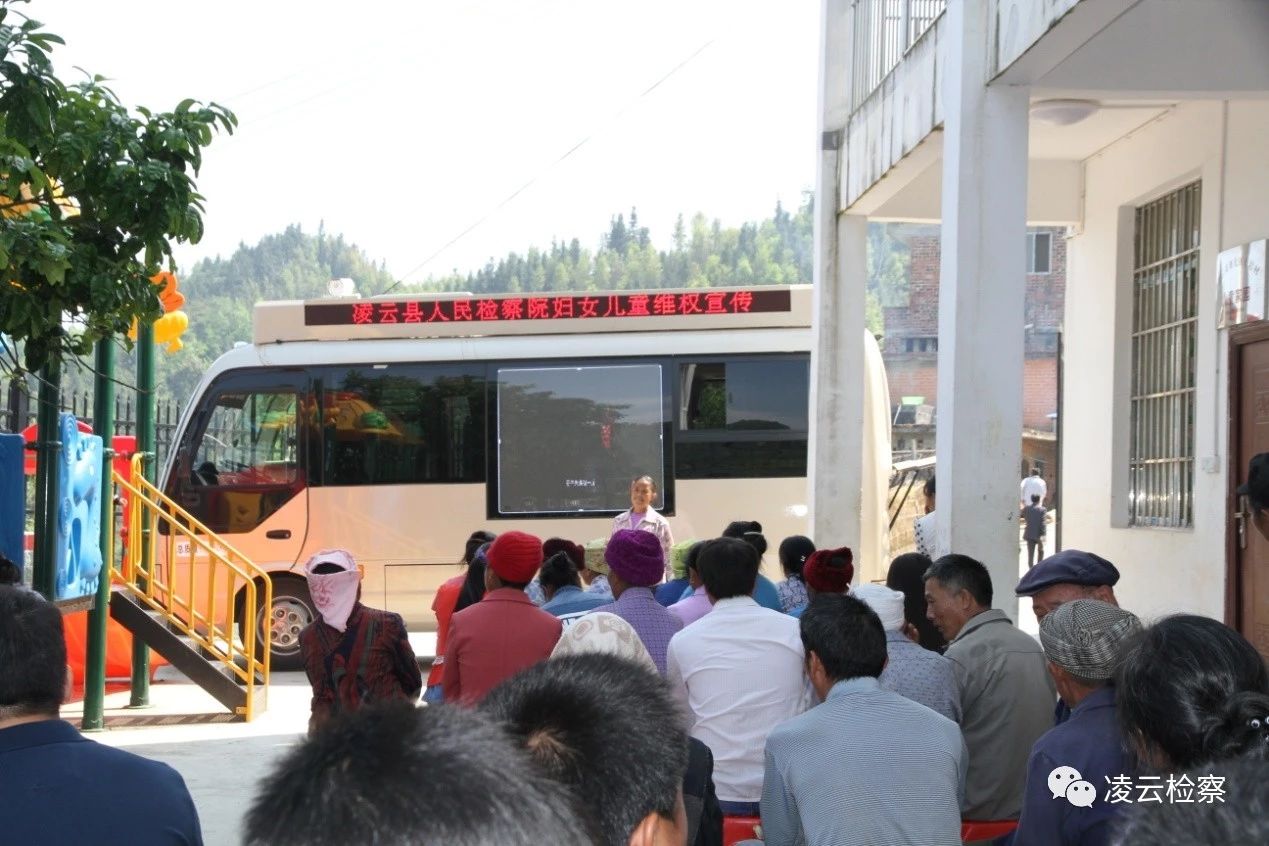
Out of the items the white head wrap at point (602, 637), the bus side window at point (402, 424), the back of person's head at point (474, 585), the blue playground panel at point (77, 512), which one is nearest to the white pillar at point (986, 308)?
the back of person's head at point (474, 585)

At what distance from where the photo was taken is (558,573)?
685cm

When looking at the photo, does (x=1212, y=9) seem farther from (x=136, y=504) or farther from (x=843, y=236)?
(x=136, y=504)

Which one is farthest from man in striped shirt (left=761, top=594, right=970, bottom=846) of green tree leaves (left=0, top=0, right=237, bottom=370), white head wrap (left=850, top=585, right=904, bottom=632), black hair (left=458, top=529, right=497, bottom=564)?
black hair (left=458, top=529, right=497, bottom=564)

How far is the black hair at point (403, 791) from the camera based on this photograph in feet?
4.10

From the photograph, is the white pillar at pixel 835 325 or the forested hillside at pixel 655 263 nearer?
the white pillar at pixel 835 325

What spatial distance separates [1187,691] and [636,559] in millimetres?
3101

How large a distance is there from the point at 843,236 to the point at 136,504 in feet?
20.1

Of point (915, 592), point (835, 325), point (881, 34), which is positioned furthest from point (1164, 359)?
point (915, 592)

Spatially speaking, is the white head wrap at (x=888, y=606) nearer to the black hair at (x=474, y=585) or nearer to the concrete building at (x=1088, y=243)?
the concrete building at (x=1088, y=243)

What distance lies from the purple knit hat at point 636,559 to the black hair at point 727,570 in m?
0.43

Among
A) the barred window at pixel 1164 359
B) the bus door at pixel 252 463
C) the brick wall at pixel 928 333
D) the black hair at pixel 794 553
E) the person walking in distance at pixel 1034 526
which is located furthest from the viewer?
the brick wall at pixel 928 333

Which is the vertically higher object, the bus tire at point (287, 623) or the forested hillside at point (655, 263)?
the forested hillside at point (655, 263)

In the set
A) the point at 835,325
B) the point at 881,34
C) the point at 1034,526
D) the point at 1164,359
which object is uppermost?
the point at 881,34

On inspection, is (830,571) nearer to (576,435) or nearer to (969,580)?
(969,580)
